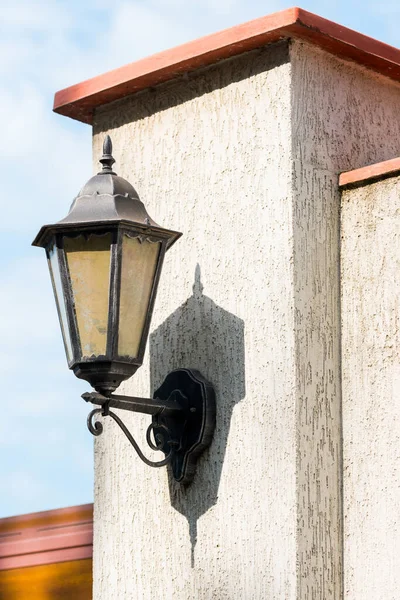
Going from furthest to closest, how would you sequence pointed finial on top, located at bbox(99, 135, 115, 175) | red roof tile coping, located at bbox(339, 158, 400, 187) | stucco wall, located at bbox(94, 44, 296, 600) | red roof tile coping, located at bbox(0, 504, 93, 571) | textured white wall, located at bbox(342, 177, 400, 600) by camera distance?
red roof tile coping, located at bbox(0, 504, 93, 571)
pointed finial on top, located at bbox(99, 135, 115, 175)
red roof tile coping, located at bbox(339, 158, 400, 187)
stucco wall, located at bbox(94, 44, 296, 600)
textured white wall, located at bbox(342, 177, 400, 600)

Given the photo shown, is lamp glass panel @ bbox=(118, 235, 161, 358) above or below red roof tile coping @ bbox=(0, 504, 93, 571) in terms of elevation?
above

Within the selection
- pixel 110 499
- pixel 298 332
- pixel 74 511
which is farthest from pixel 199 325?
pixel 74 511

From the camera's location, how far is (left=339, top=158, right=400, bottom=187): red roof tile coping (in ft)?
12.9

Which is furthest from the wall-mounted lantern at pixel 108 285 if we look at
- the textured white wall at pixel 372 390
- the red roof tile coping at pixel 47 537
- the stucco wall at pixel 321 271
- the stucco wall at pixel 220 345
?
the red roof tile coping at pixel 47 537

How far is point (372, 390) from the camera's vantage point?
12.6 feet

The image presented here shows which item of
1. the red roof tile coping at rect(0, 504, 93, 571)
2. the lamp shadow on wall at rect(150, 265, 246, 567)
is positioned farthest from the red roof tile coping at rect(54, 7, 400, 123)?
the red roof tile coping at rect(0, 504, 93, 571)

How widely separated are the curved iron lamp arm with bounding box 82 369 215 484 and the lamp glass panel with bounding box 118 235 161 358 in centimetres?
21

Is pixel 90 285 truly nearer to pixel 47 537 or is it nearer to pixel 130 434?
pixel 130 434

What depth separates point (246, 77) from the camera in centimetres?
415

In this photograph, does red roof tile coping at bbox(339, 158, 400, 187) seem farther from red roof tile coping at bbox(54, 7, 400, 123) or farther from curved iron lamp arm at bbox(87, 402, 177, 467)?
curved iron lamp arm at bbox(87, 402, 177, 467)

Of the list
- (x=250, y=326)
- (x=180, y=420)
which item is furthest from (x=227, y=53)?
(x=180, y=420)

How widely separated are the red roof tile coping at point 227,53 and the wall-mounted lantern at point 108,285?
563 mm

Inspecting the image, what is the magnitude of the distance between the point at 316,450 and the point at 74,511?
1.67m

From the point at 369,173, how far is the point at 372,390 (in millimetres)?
→ 680
